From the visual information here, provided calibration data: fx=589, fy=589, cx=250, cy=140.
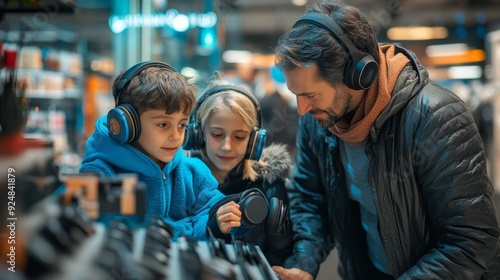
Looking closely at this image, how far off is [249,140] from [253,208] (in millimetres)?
268

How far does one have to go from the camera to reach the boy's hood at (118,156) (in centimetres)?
115

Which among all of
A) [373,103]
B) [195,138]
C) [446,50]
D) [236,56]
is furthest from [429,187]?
[446,50]

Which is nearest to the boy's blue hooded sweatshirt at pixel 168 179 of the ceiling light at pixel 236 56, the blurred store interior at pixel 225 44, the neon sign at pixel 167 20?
the blurred store interior at pixel 225 44

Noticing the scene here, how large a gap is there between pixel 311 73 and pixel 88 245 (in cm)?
81

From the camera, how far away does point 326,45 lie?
1.47 meters

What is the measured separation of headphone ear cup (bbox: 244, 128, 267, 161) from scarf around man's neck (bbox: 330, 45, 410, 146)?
0.19 meters

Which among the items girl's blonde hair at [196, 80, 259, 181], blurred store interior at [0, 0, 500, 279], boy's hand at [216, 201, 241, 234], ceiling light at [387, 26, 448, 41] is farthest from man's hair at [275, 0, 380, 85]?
ceiling light at [387, 26, 448, 41]

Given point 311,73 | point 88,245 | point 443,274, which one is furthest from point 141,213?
point 443,274

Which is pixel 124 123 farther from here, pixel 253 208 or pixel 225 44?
pixel 225 44

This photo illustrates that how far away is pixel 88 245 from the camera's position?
33.1 inches

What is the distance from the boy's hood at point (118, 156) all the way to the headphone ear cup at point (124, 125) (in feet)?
0.05

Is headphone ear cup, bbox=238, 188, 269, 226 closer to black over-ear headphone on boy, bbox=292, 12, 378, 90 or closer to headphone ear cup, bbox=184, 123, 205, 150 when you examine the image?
headphone ear cup, bbox=184, 123, 205, 150

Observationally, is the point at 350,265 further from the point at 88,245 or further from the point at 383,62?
the point at 88,245

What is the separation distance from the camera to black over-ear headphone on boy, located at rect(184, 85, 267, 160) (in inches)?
58.2
